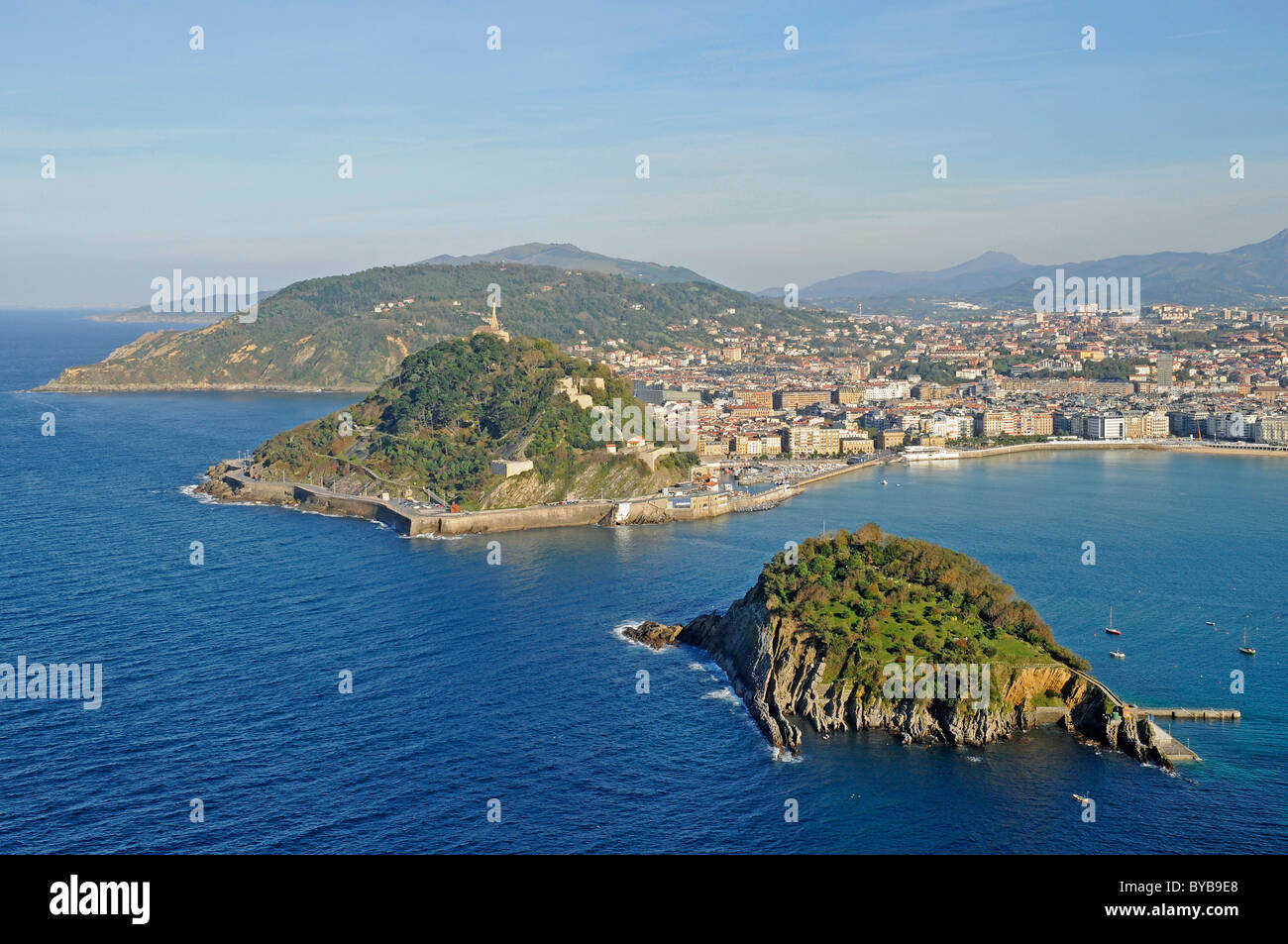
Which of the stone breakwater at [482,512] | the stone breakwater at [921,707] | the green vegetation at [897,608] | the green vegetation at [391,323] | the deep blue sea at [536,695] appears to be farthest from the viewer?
the green vegetation at [391,323]

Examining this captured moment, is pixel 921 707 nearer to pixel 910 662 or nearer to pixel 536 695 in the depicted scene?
pixel 910 662

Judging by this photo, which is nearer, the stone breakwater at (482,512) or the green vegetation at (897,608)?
the green vegetation at (897,608)

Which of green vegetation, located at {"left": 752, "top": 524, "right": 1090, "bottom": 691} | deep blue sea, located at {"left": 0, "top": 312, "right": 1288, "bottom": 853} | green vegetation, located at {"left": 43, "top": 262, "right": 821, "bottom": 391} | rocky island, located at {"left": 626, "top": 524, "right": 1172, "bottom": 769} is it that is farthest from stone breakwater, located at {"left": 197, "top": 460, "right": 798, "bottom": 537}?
green vegetation, located at {"left": 43, "top": 262, "right": 821, "bottom": 391}

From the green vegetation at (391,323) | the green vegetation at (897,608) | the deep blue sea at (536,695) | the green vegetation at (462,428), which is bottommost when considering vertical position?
the deep blue sea at (536,695)

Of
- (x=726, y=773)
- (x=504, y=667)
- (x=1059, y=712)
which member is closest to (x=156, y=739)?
(x=504, y=667)

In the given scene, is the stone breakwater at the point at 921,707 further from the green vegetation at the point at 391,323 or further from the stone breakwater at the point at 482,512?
the green vegetation at the point at 391,323

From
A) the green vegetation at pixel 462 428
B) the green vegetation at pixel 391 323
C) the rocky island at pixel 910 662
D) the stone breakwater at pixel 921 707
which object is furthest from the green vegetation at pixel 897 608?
the green vegetation at pixel 391 323

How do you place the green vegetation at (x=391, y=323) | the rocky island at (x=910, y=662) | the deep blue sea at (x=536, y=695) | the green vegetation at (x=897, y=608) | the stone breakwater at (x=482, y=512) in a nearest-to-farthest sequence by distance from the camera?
1. the deep blue sea at (x=536, y=695)
2. the rocky island at (x=910, y=662)
3. the green vegetation at (x=897, y=608)
4. the stone breakwater at (x=482, y=512)
5. the green vegetation at (x=391, y=323)
